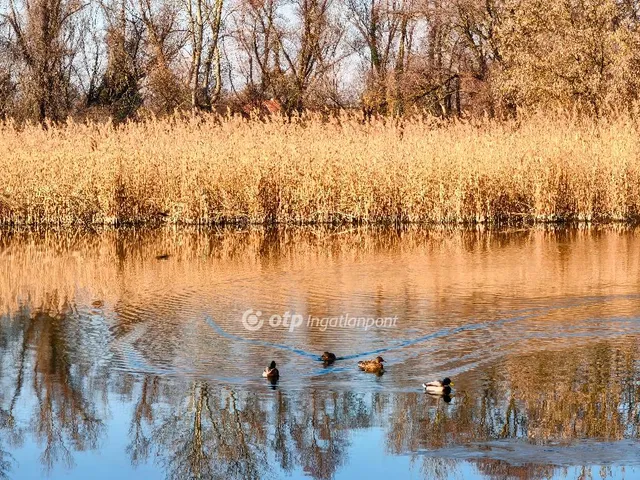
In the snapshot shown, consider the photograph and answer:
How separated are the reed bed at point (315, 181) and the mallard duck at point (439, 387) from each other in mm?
10927

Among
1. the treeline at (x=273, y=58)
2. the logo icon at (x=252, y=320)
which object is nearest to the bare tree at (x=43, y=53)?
the treeline at (x=273, y=58)

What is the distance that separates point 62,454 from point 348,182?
12.0m

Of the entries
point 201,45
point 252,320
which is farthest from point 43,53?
point 252,320

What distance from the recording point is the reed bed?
56.1ft

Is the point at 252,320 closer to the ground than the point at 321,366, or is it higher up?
higher up

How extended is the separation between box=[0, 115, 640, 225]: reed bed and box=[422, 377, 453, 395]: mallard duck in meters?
10.9

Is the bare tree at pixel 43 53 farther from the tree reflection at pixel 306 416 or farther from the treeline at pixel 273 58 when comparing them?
the tree reflection at pixel 306 416

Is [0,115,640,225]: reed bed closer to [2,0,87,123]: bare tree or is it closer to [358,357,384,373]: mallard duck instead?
[358,357,384,373]: mallard duck

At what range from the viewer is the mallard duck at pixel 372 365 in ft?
22.2

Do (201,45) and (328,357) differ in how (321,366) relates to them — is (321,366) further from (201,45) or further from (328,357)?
(201,45)

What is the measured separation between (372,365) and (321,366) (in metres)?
0.38

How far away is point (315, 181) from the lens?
17.2 metres

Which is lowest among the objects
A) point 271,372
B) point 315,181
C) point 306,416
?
point 306,416

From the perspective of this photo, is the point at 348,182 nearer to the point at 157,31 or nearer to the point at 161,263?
the point at 161,263
